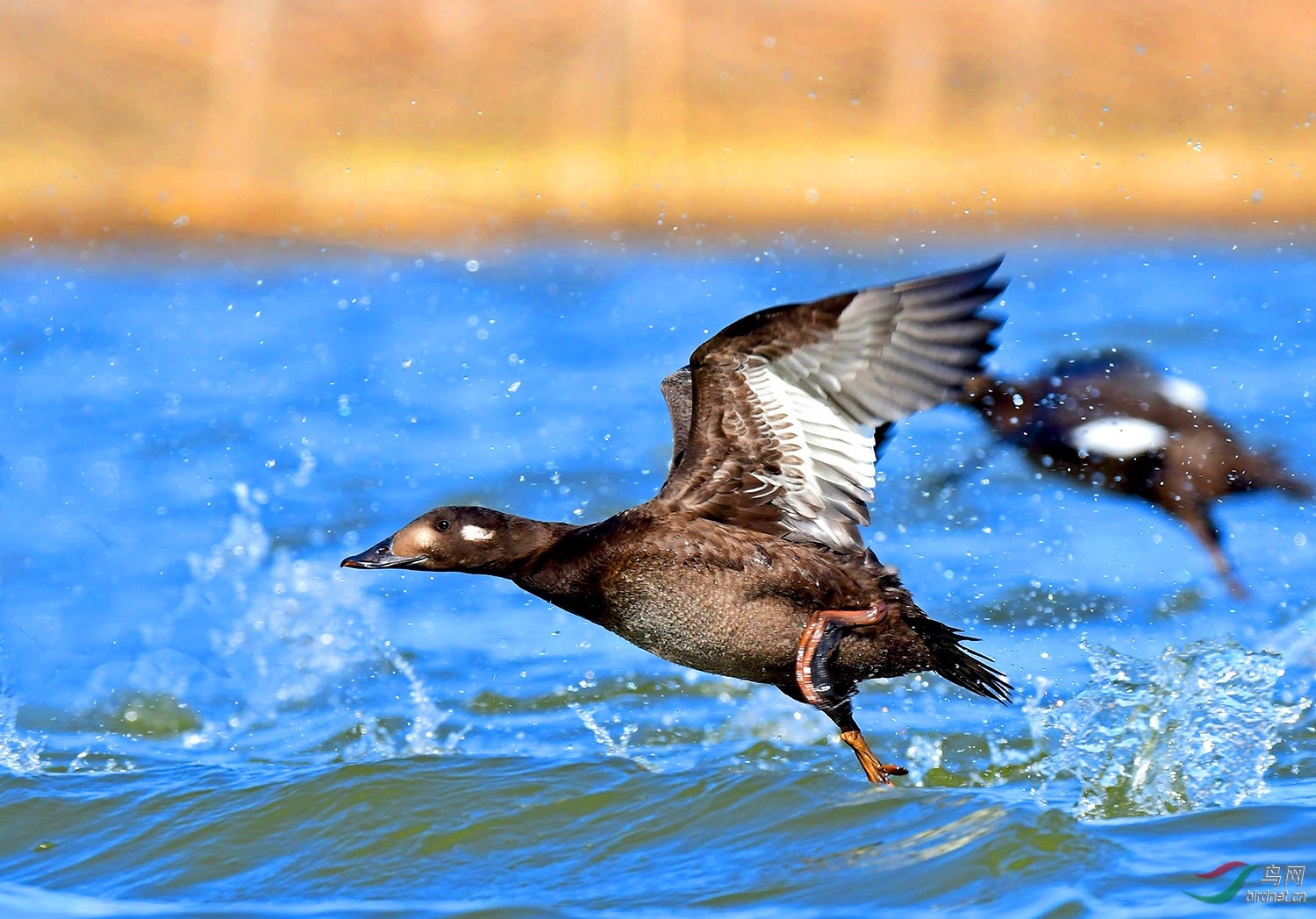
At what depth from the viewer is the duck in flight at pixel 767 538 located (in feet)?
14.7

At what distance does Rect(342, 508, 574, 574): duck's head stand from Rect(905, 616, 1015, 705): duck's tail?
1242 millimetres

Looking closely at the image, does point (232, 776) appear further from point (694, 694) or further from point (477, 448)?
point (477, 448)

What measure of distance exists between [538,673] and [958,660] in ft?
8.02

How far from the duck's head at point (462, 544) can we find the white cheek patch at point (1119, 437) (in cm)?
Result: 285

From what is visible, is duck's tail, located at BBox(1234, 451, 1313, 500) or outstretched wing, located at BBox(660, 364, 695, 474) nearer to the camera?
outstretched wing, located at BBox(660, 364, 695, 474)

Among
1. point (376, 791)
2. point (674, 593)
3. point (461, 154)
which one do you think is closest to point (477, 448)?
point (376, 791)

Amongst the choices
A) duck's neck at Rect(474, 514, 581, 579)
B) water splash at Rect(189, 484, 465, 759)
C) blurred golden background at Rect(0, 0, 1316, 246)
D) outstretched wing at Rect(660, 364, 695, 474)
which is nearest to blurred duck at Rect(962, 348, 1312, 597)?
outstretched wing at Rect(660, 364, 695, 474)

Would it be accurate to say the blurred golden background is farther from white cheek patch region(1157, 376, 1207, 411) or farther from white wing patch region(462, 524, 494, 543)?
white wing patch region(462, 524, 494, 543)

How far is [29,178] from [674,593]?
15.0 meters

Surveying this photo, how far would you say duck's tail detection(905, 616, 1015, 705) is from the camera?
4867 millimetres

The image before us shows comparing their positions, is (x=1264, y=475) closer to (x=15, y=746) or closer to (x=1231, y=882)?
(x=1231, y=882)

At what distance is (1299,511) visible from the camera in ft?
27.6

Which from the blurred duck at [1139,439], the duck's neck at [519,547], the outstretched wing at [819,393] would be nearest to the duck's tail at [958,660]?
the outstretched wing at [819,393]

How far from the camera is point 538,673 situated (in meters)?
6.83
